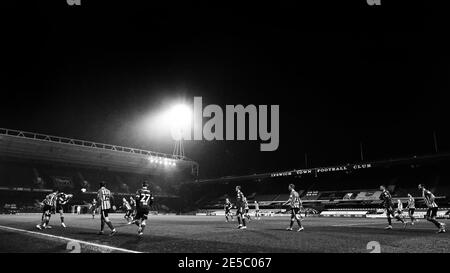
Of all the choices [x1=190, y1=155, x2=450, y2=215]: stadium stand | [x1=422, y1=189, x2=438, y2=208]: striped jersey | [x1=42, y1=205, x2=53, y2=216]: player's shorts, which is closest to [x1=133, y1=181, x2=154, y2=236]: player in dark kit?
[x1=42, y1=205, x2=53, y2=216]: player's shorts

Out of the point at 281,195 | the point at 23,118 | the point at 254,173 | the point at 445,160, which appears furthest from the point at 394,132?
the point at 23,118

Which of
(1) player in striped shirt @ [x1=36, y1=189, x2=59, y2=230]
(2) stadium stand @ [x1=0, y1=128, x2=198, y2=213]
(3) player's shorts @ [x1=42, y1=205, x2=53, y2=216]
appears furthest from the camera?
(2) stadium stand @ [x1=0, y1=128, x2=198, y2=213]

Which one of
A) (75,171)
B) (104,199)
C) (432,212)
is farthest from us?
(75,171)

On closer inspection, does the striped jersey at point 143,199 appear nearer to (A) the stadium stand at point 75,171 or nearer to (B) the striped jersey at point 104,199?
(B) the striped jersey at point 104,199

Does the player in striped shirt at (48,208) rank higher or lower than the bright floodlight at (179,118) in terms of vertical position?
lower

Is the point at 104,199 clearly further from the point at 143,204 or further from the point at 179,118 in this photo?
the point at 179,118

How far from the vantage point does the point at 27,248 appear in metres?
10.2

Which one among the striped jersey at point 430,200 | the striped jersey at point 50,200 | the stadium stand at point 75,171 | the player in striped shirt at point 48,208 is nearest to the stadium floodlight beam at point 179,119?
the stadium stand at point 75,171

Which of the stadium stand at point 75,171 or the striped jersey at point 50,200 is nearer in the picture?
the striped jersey at point 50,200

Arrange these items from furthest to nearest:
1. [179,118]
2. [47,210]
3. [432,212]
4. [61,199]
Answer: [179,118] < [61,199] < [47,210] < [432,212]

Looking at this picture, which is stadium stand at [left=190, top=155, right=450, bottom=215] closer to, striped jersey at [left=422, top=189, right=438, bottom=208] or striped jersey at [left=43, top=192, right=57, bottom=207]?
striped jersey at [left=422, top=189, right=438, bottom=208]

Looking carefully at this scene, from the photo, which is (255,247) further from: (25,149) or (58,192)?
(25,149)
